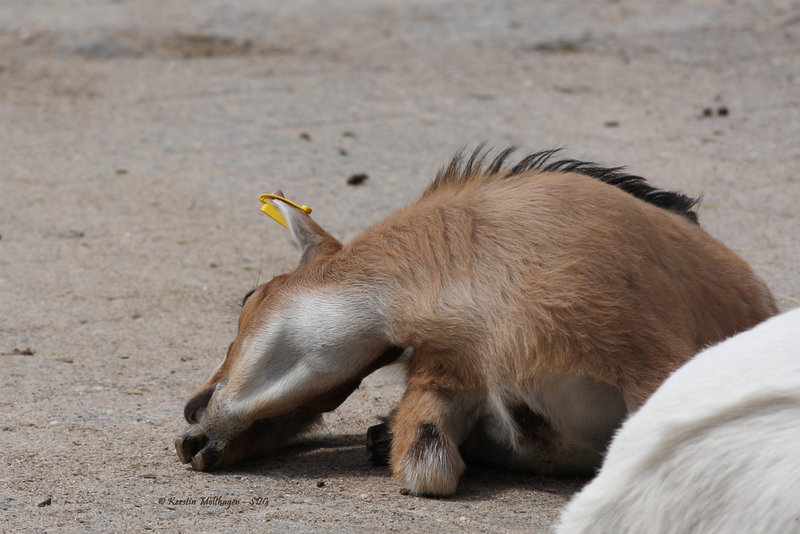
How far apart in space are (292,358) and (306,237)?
0.50 meters

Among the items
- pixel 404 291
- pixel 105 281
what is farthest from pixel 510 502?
pixel 105 281

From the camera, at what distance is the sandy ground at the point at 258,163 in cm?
341

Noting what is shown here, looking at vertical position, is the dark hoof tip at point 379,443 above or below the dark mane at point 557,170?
below

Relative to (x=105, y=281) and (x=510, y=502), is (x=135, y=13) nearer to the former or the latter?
(x=105, y=281)

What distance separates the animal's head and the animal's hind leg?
229 mm

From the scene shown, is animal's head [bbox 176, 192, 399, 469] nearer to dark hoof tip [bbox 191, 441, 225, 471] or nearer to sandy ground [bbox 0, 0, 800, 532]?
dark hoof tip [bbox 191, 441, 225, 471]

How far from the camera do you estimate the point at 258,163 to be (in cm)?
766

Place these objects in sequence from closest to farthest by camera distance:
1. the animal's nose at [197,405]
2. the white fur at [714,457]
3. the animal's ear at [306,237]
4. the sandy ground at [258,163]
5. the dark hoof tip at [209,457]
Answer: the white fur at [714,457], the sandy ground at [258,163], the dark hoof tip at [209,457], the animal's nose at [197,405], the animal's ear at [306,237]

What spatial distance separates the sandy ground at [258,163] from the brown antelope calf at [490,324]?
149mm

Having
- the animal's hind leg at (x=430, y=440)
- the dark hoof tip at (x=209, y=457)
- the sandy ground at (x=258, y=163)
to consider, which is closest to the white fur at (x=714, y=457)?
the sandy ground at (x=258, y=163)

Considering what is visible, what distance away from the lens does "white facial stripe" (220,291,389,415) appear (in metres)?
3.45

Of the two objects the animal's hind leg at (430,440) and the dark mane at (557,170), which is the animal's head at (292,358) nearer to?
the animal's hind leg at (430,440)

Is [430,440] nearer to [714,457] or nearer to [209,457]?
[209,457]

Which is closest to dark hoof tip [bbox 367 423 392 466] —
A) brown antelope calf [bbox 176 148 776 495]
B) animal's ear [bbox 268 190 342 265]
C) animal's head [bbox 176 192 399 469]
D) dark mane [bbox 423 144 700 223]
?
brown antelope calf [bbox 176 148 776 495]
